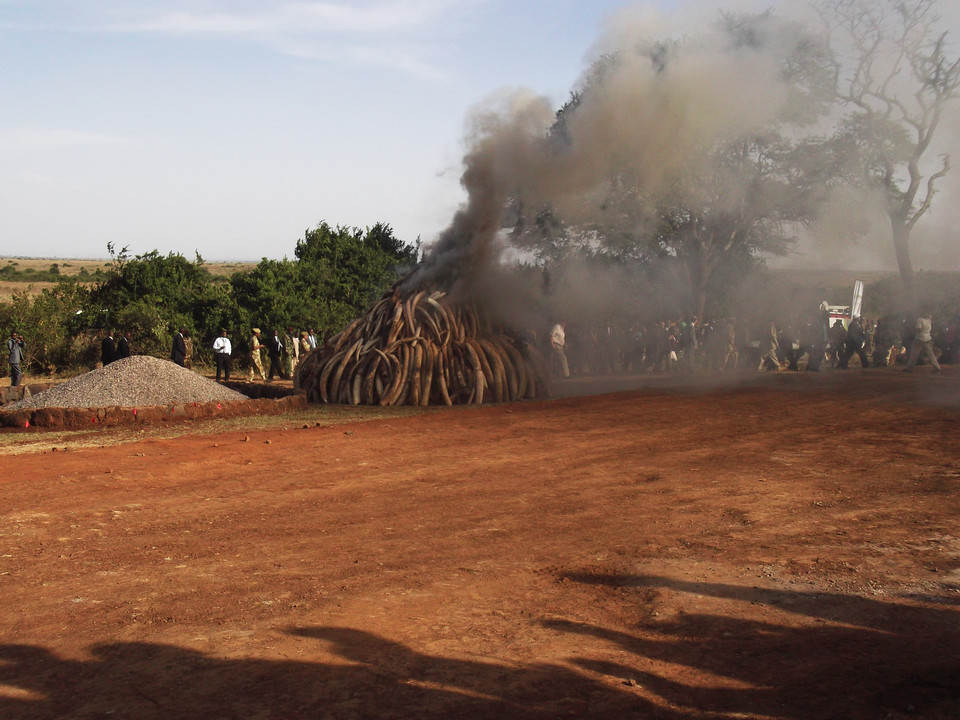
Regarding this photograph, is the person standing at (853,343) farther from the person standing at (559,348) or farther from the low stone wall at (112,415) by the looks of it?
the low stone wall at (112,415)

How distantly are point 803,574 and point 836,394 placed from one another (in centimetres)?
901

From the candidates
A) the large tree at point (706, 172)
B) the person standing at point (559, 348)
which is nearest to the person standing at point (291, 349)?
the person standing at point (559, 348)

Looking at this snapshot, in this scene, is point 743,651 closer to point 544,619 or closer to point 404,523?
point 544,619

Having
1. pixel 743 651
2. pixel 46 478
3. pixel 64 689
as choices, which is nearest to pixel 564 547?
pixel 743 651

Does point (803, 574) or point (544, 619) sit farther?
point (803, 574)

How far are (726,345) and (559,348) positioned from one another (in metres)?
5.31

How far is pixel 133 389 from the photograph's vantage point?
12.9 meters

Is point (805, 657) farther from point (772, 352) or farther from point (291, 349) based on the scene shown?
point (291, 349)

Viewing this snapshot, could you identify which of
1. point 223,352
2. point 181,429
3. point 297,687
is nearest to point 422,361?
point 181,429

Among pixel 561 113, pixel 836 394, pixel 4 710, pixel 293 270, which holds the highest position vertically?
pixel 561 113

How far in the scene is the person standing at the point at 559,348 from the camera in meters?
19.2

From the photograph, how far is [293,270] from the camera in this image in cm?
2681

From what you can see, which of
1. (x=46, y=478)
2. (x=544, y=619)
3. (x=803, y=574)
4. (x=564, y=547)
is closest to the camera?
(x=544, y=619)

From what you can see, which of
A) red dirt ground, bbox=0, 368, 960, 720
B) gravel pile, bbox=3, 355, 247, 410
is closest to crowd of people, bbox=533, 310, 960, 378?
gravel pile, bbox=3, 355, 247, 410
